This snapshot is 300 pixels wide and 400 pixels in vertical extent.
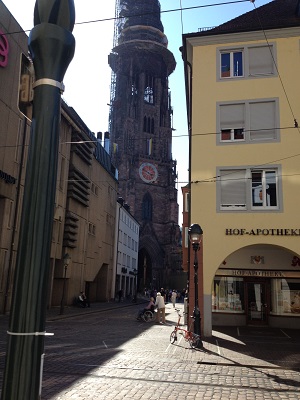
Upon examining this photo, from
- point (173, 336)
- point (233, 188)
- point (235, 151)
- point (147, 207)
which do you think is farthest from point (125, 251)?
point (173, 336)

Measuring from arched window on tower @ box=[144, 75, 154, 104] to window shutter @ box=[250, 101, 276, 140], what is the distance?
72875 mm

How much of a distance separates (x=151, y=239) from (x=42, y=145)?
7473 cm

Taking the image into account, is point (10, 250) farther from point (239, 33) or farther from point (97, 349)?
point (239, 33)

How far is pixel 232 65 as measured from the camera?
18.6 m

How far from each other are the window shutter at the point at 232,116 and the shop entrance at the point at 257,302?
8.12 meters

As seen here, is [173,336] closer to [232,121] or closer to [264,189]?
[264,189]

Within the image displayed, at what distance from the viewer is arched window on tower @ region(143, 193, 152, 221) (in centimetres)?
7859

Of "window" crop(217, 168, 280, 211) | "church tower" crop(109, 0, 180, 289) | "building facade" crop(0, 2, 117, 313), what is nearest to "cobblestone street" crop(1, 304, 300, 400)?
"building facade" crop(0, 2, 117, 313)

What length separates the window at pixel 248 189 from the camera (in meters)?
16.8

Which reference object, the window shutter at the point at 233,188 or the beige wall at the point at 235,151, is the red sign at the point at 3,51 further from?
the window shutter at the point at 233,188

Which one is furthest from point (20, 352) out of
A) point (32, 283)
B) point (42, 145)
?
point (42, 145)

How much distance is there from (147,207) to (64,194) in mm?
48366

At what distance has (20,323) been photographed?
2262mm

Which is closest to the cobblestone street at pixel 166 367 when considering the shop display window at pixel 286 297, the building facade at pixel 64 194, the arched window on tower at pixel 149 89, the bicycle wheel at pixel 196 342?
the bicycle wheel at pixel 196 342
